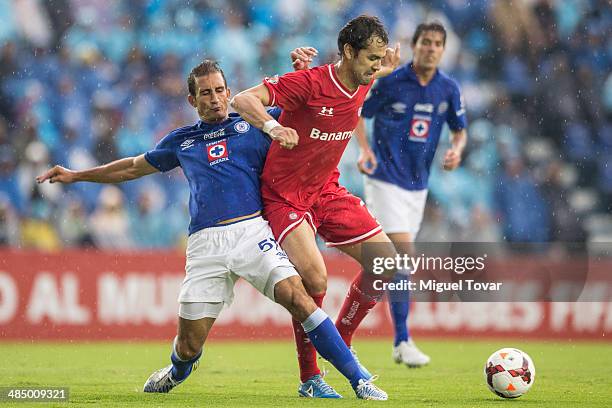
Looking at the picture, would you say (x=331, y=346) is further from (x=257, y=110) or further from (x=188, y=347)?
(x=257, y=110)

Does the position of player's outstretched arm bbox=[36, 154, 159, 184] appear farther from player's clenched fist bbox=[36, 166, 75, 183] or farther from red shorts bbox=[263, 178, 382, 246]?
red shorts bbox=[263, 178, 382, 246]

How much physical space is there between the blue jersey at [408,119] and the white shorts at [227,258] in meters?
3.03

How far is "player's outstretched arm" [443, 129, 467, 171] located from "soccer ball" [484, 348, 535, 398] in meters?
2.66

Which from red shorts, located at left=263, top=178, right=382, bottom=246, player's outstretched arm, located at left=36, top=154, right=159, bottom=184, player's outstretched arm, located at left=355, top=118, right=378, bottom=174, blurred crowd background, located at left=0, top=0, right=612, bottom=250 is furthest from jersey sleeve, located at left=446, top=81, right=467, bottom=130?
blurred crowd background, located at left=0, top=0, right=612, bottom=250

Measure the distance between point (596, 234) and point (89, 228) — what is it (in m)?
7.14

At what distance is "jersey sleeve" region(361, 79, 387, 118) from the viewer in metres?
9.95

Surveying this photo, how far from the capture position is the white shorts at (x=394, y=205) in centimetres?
993

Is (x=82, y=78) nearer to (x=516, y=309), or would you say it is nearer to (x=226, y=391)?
(x=516, y=309)

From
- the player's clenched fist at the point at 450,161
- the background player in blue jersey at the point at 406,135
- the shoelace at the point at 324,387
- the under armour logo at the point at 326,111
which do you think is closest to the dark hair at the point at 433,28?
the background player in blue jersey at the point at 406,135

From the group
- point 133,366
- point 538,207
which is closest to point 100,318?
point 133,366

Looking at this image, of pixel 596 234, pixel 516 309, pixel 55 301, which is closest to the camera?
pixel 55 301

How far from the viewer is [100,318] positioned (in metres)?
13.2

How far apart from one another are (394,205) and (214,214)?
10.2 feet

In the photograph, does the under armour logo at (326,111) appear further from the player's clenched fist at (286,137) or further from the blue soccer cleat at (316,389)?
the blue soccer cleat at (316,389)
